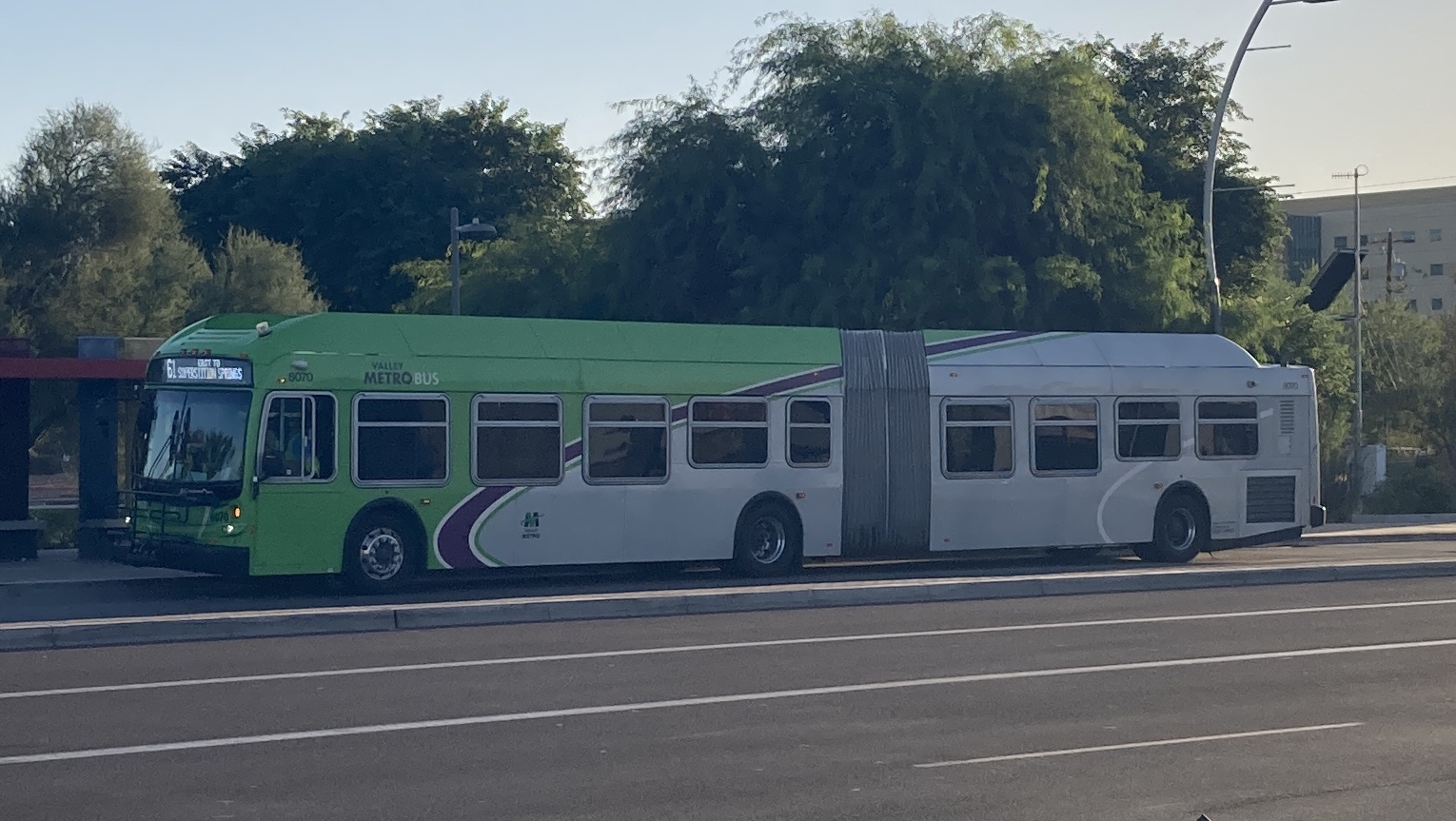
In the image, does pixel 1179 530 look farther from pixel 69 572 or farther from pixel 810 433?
pixel 69 572

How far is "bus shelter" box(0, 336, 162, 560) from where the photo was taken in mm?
22531

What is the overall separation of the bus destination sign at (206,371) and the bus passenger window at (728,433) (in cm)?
554

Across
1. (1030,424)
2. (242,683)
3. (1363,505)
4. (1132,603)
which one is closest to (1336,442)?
(1363,505)

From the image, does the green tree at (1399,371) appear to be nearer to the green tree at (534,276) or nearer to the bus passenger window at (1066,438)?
the green tree at (534,276)

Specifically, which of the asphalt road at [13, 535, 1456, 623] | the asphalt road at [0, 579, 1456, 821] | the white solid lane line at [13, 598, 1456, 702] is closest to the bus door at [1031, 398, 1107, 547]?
the asphalt road at [13, 535, 1456, 623]

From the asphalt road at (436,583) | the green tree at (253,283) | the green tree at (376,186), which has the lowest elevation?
the asphalt road at (436,583)

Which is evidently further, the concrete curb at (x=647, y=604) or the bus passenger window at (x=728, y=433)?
the bus passenger window at (x=728, y=433)

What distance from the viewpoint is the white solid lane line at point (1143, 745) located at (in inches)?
373

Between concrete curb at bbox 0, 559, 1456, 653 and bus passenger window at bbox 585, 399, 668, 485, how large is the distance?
6.69 feet

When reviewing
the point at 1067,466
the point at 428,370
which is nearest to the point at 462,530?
the point at 428,370

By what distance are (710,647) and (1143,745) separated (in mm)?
5278

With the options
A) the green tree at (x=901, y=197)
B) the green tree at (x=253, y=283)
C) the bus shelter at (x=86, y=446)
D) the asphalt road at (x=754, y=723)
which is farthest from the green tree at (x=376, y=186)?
the asphalt road at (x=754, y=723)

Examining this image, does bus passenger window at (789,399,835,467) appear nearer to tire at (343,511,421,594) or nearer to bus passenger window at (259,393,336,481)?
tire at (343,511,421,594)

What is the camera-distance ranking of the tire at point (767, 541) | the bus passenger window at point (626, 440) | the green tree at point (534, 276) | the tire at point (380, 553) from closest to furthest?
1. the tire at point (380, 553)
2. the bus passenger window at point (626, 440)
3. the tire at point (767, 541)
4. the green tree at point (534, 276)
